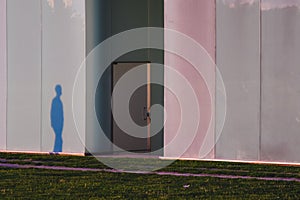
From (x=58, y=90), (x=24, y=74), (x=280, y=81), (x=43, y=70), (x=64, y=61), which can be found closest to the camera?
(x=280, y=81)

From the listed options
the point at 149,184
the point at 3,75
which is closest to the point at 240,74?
the point at 149,184

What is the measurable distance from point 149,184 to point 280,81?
6771 mm

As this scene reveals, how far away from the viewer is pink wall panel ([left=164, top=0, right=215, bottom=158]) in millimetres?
24281

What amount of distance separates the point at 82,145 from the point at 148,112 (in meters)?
3.34

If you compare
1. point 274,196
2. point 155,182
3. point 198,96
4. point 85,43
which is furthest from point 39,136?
point 274,196

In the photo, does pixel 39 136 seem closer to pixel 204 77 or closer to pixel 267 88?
pixel 204 77

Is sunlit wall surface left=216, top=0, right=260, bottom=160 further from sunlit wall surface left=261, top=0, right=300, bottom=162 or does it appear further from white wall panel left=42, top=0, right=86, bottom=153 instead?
white wall panel left=42, top=0, right=86, bottom=153

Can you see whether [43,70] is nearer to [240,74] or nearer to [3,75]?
[3,75]

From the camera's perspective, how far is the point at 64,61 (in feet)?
88.8

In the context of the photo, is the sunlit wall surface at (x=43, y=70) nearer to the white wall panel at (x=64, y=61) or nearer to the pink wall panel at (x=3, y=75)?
the white wall panel at (x=64, y=61)

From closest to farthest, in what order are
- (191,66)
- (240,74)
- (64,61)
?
(240,74) → (191,66) → (64,61)

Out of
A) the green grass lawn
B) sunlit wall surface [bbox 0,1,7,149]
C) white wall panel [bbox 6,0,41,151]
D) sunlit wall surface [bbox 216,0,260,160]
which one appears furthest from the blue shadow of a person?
sunlit wall surface [bbox 216,0,260,160]

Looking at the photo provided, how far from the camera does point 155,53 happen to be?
28391 millimetres

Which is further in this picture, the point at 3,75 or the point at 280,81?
the point at 3,75
